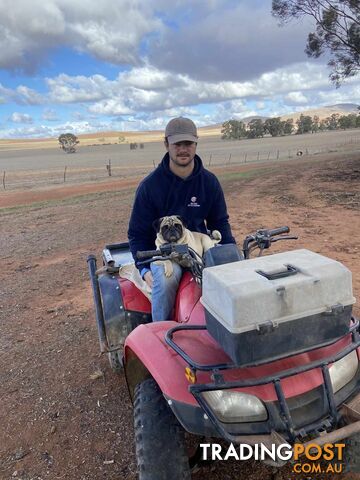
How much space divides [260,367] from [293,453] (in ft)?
1.21

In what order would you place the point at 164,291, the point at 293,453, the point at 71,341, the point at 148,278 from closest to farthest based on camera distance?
the point at 293,453 → the point at 164,291 → the point at 148,278 → the point at 71,341

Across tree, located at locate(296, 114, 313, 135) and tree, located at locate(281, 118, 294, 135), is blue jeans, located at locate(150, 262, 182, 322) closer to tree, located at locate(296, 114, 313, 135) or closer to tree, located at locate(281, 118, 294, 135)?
tree, located at locate(281, 118, 294, 135)

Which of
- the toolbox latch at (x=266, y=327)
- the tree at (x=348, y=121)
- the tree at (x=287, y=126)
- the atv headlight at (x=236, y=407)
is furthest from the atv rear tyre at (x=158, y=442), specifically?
the tree at (x=348, y=121)

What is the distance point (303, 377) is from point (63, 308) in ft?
13.4

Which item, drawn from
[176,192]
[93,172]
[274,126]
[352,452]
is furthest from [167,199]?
[274,126]

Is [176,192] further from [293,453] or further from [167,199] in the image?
[293,453]

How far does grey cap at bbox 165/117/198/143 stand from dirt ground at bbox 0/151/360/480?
82.7 inches

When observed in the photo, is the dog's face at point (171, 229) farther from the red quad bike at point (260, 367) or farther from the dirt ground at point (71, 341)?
the dirt ground at point (71, 341)

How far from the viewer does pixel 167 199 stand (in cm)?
332

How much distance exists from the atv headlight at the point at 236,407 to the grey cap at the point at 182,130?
1.87 m

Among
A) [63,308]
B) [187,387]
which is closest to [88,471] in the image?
[187,387]

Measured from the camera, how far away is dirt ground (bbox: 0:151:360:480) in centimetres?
283

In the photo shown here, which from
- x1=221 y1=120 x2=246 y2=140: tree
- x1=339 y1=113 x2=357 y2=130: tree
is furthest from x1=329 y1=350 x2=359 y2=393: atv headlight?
x1=339 y1=113 x2=357 y2=130: tree

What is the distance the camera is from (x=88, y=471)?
272 centimetres
